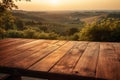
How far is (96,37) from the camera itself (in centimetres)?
653

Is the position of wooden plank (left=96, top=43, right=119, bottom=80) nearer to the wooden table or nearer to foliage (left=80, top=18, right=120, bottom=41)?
the wooden table

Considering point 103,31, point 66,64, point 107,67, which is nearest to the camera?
point 107,67

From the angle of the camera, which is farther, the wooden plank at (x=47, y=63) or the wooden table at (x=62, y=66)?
the wooden plank at (x=47, y=63)

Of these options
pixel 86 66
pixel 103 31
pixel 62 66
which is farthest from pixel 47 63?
pixel 103 31

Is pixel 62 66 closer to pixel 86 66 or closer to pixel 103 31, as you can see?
pixel 86 66

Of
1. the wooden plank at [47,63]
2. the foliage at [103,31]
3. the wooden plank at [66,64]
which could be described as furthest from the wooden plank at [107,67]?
the foliage at [103,31]

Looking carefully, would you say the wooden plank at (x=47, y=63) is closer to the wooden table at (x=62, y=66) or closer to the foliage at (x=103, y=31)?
the wooden table at (x=62, y=66)

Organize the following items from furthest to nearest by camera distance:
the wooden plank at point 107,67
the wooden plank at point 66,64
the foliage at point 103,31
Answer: the foliage at point 103,31, the wooden plank at point 66,64, the wooden plank at point 107,67

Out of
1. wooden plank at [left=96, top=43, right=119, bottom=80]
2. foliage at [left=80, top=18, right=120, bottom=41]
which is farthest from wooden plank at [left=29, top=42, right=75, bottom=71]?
foliage at [left=80, top=18, right=120, bottom=41]

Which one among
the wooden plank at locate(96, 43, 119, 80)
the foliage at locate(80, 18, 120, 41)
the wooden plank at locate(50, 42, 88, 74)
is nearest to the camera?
the wooden plank at locate(96, 43, 119, 80)

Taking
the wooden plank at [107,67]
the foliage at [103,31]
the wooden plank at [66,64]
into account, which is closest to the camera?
the wooden plank at [107,67]

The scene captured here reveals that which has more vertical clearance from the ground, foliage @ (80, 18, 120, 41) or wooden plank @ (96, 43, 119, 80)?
wooden plank @ (96, 43, 119, 80)

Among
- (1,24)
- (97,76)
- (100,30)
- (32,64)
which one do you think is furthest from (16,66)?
(1,24)

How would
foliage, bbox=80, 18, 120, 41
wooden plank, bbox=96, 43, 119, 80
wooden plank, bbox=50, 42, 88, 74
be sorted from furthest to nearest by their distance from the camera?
foliage, bbox=80, 18, 120, 41
wooden plank, bbox=50, 42, 88, 74
wooden plank, bbox=96, 43, 119, 80
